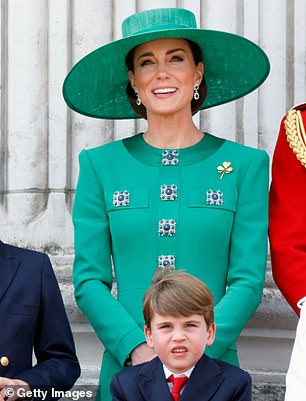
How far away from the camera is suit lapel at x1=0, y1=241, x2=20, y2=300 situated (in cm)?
319

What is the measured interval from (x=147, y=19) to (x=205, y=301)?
103 cm

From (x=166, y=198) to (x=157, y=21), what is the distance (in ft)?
1.86

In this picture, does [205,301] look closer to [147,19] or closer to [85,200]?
[85,200]

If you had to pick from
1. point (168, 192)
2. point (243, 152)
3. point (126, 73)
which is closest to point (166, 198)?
point (168, 192)

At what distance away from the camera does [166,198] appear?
3.43 meters

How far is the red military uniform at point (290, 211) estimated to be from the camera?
332cm

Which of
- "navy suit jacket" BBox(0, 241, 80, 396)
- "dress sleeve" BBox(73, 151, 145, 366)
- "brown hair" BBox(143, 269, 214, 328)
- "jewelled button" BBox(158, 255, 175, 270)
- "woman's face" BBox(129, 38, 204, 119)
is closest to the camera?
"brown hair" BBox(143, 269, 214, 328)

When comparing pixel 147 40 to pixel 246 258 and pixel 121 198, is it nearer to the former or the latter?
pixel 121 198

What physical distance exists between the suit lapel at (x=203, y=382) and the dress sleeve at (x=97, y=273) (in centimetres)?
32

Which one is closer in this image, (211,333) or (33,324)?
(211,333)

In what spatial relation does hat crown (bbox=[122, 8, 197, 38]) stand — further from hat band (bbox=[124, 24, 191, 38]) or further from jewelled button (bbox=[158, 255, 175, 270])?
jewelled button (bbox=[158, 255, 175, 270])

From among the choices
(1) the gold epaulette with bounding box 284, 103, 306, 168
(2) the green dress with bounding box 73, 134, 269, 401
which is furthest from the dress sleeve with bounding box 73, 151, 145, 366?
(1) the gold epaulette with bounding box 284, 103, 306, 168

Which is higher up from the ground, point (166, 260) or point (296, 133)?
point (296, 133)

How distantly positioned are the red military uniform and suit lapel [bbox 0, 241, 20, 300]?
0.80m
